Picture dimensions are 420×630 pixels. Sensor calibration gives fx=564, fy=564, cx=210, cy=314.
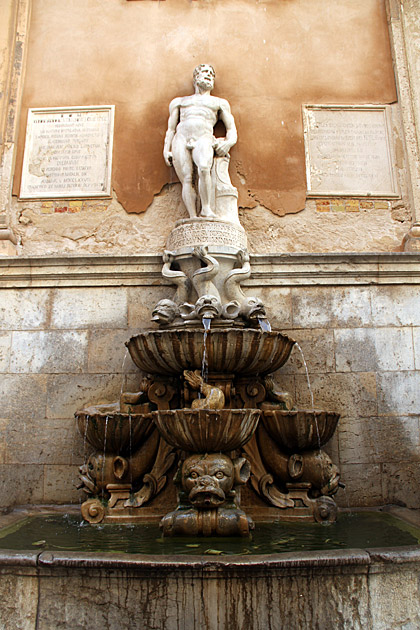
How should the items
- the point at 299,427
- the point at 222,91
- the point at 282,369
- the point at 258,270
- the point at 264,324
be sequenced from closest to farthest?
the point at 299,427
the point at 264,324
the point at 282,369
the point at 258,270
the point at 222,91

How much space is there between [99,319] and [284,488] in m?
2.38

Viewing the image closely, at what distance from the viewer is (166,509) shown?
4465 millimetres

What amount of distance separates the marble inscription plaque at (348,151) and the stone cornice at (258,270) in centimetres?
100

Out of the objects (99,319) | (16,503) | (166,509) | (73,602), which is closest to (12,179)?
(99,319)

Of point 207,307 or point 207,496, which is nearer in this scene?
point 207,496

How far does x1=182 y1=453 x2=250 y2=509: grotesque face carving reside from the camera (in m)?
3.59

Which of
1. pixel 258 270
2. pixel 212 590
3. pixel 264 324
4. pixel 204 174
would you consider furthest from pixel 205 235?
pixel 212 590

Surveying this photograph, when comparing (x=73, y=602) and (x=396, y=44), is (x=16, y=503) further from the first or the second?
(x=396, y=44)

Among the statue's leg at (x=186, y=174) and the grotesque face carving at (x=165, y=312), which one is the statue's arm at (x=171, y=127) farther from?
the grotesque face carving at (x=165, y=312)

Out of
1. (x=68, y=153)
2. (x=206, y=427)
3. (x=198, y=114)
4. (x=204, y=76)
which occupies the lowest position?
(x=206, y=427)

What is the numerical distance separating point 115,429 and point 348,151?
408 centimetres

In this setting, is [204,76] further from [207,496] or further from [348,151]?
[207,496]

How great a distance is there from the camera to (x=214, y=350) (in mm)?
4414

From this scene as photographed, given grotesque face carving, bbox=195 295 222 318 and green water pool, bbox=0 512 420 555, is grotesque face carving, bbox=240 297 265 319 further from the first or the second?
green water pool, bbox=0 512 420 555
